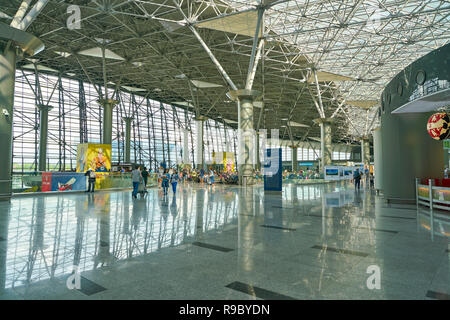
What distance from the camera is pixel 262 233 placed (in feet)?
20.1

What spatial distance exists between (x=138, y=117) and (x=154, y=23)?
24.7 meters

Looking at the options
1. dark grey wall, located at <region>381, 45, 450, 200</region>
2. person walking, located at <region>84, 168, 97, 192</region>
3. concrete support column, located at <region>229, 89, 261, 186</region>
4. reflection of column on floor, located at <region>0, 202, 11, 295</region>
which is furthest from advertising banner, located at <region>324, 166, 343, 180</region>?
reflection of column on floor, located at <region>0, 202, 11, 295</region>

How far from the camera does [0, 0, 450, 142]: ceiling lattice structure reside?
20.8m

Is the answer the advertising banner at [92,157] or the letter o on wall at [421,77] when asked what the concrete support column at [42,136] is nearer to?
the advertising banner at [92,157]

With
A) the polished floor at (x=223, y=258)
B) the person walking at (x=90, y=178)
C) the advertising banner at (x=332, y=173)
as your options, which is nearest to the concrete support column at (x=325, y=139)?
the advertising banner at (x=332, y=173)

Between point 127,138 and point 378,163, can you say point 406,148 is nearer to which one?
point 378,163

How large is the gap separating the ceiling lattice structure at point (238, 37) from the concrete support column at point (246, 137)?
4.33 m

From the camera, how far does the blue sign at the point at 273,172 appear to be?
1730cm

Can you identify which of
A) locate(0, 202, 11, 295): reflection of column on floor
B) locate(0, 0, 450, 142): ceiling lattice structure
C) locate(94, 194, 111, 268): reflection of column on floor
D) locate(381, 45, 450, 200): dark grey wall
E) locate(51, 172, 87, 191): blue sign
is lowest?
locate(94, 194, 111, 268): reflection of column on floor

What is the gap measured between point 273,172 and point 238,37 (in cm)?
1587

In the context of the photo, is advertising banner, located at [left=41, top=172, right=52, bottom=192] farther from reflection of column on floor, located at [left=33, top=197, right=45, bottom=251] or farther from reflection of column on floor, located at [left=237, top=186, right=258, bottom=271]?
reflection of column on floor, located at [left=237, top=186, right=258, bottom=271]

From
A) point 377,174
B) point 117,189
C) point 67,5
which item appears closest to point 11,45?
point 117,189

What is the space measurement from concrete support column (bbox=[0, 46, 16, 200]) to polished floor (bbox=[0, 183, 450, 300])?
17.5ft
